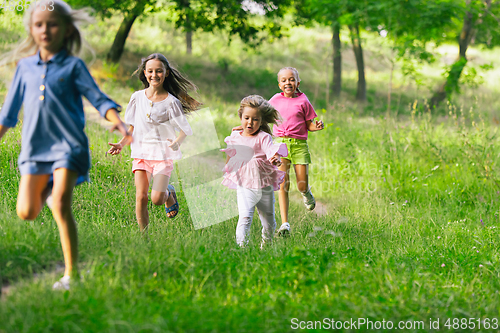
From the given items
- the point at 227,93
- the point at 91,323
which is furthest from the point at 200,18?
the point at 91,323

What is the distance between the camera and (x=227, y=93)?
55.9ft

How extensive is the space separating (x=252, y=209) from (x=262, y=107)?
107 centimetres

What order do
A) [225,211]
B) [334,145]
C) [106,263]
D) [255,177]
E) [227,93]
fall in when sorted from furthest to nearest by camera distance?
[227,93] < [334,145] < [225,211] < [255,177] < [106,263]

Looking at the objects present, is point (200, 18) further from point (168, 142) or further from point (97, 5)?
point (168, 142)

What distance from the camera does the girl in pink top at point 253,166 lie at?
13.9 feet

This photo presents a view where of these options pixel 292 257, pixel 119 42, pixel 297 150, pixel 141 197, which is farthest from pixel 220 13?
pixel 292 257

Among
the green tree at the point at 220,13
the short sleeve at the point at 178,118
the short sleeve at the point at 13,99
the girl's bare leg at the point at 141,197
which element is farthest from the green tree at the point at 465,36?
the short sleeve at the point at 13,99

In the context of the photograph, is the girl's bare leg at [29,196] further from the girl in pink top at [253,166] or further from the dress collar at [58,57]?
the girl in pink top at [253,166]

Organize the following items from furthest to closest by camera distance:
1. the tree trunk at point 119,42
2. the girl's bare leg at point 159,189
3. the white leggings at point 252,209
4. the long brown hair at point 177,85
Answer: the tree trunk at point 119,42 < the long brown hair at point 177,85 < the girl's bare leg at point 159,189 < the white leggings at point 252,209

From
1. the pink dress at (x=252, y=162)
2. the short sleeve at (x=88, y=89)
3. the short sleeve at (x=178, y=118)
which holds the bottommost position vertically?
the pink dress at (x=252, y=162)

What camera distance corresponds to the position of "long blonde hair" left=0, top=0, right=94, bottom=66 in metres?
2.97

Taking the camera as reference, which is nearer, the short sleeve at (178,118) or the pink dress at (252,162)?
the pink dress at (252,162)

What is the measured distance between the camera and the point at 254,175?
428cm

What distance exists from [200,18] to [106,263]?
A: 1319cm
